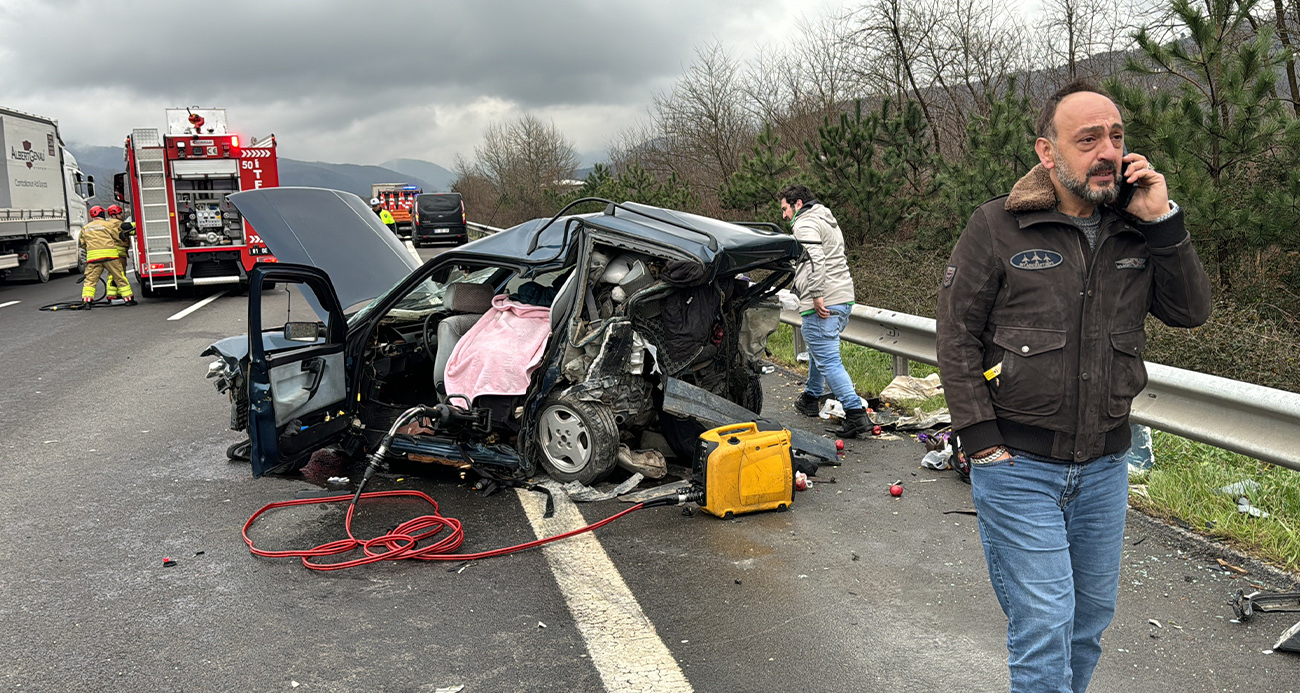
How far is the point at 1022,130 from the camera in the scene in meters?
11.0

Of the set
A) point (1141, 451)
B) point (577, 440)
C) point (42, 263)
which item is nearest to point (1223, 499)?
point (1141, 451)

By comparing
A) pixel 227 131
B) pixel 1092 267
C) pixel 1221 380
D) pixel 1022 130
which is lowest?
pixel 1221 380

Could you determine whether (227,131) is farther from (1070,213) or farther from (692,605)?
(1070,213)

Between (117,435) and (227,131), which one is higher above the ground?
(227,131)

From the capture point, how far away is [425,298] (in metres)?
7.27

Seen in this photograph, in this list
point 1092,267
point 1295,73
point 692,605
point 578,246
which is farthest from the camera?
point 1295,73

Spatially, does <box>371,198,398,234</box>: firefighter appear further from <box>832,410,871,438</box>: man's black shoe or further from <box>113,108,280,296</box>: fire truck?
<box>832,410,871,438</box>: man's black shoe

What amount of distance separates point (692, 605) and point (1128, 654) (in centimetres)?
165

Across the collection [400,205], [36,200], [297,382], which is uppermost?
[400,205]

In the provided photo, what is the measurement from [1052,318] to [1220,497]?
3.16 metres

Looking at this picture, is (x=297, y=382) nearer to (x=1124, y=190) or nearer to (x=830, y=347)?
(x=830, y=347)

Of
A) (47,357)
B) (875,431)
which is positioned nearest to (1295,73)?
(875,431)

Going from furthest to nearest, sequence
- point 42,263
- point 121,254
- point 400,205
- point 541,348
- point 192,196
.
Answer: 1. point 400,205
2. point 42,263
3. point 192,196
4. point 121,254
5. point 541,348

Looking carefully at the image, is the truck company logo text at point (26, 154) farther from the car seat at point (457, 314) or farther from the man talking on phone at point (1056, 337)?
the man talking on phone at point (1056, 337)
